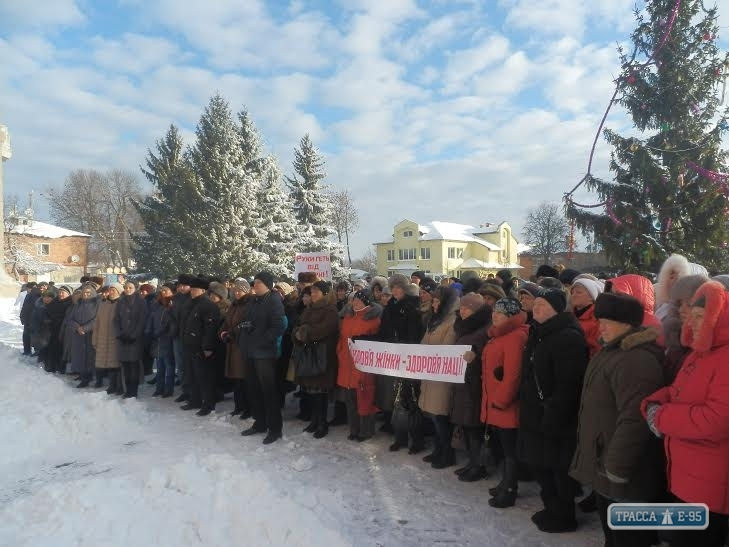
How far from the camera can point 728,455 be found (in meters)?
2.81

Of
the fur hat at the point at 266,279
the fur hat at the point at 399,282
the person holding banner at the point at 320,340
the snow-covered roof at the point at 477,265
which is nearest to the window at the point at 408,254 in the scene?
the snow-covered roof at the point at 477,265

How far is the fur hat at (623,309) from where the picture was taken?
3.37 metres

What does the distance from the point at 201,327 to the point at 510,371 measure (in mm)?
5303

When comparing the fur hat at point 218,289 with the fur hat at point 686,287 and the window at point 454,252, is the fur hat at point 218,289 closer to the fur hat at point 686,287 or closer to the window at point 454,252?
the fur hat at point 686,287

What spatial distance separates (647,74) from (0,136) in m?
32.8

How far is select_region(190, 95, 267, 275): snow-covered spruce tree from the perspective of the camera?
2748 centimetres

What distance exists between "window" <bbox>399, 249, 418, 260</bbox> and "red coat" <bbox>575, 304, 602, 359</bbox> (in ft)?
223

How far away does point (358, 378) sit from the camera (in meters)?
6.48

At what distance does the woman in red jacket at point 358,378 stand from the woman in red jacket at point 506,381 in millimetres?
2107

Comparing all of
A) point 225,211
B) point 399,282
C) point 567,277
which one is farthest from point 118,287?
point 225,211

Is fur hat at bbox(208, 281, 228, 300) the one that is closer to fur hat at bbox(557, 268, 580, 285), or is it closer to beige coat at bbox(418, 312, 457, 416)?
beige coat at bbox(418, 312, 457, 416)

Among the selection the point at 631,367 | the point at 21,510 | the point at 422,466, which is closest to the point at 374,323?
the point at 422,466

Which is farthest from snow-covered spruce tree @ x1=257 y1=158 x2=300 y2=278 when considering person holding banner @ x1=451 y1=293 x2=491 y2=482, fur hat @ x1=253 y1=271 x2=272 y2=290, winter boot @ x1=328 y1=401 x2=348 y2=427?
person holding banner @ x1=451 y1=293 x2=491 y2=482

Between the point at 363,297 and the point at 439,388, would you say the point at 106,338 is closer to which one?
the point at 363,297
